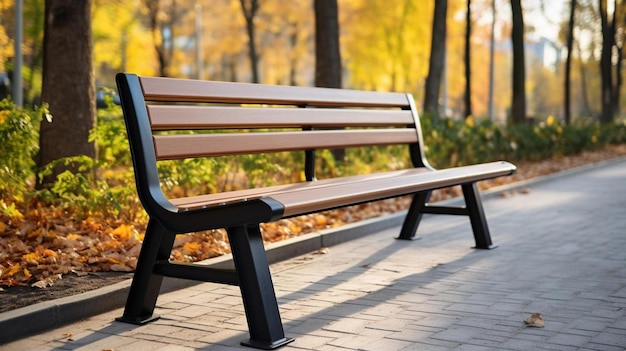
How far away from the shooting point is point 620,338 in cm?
395

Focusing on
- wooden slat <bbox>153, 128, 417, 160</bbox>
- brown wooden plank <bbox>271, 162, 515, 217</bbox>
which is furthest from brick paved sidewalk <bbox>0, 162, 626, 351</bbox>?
wooden slat <bbox>153, 128, 417, 160</bbox>

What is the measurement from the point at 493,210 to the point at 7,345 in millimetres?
6438

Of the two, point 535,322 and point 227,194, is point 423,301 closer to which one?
point 535,322

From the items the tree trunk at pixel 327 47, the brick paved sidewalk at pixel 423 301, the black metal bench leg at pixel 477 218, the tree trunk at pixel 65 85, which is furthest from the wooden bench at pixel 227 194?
the tree trunk at pixel 327 47

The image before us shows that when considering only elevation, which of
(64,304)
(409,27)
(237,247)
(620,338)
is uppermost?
(409,27)

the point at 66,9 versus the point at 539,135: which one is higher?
the point at 66,9

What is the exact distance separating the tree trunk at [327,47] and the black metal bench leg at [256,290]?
722cm

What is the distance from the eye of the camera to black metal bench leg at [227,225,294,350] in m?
3.85

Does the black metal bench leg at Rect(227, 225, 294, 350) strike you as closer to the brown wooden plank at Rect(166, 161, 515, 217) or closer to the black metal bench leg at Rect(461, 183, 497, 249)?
the brown wooden plank at Rect(166, 161, 515, 217)

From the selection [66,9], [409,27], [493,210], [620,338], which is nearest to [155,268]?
[620,338]

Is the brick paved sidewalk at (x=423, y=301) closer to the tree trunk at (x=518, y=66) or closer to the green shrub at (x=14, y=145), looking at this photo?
the green shrub at (x=14, y=145)

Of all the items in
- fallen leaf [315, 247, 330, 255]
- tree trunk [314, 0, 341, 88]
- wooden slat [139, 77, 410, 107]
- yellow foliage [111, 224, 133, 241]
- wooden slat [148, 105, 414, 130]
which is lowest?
fallen leaf [315, 247, 330, 255]

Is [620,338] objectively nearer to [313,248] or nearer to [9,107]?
[313,248]

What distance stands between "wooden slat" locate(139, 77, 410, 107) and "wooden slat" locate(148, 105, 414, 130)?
0.06 m
